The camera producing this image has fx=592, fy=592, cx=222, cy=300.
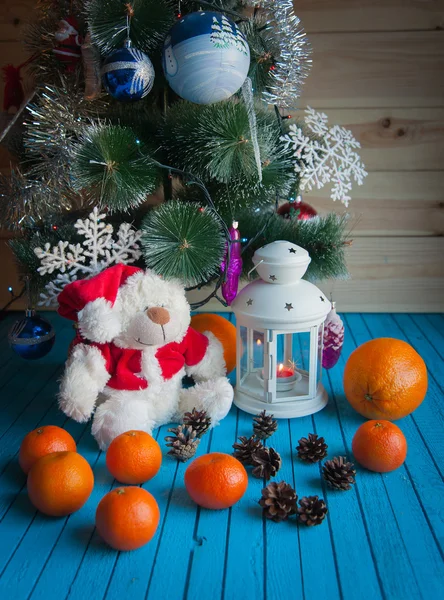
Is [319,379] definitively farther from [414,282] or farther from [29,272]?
[414,282]

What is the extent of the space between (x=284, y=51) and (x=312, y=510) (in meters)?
0.96

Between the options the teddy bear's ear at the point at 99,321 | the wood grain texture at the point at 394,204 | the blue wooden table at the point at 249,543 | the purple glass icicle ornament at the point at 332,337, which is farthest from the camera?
the wood grain texture at the point at 394,204

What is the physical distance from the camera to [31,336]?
1.38 metres

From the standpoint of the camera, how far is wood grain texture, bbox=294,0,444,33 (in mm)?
1826

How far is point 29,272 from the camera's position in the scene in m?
1.33

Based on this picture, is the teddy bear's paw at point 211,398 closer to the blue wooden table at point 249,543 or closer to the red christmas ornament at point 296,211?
the blue wooden table at point 249,543

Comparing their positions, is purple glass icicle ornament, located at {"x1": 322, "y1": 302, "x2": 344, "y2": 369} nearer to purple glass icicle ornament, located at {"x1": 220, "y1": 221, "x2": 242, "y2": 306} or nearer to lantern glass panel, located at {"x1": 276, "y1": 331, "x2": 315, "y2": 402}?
lantern glass panel, located at {"x1": 276, "y1": 331, "x2": 315, "y2": 402}

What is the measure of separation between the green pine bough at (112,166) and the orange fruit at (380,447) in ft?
2.09

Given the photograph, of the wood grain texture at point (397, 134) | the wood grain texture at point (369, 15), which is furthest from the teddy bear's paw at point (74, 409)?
the wood grain texture at point (369, 15)

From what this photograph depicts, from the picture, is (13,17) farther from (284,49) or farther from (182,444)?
(182,444)

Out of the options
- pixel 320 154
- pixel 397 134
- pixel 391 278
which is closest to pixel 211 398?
pixel 320 154

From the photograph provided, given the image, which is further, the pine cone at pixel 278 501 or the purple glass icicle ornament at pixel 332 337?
the purple glass icicle ornament at pixel 332 337

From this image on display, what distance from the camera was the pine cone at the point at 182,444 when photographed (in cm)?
112

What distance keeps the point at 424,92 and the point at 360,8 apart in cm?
33
